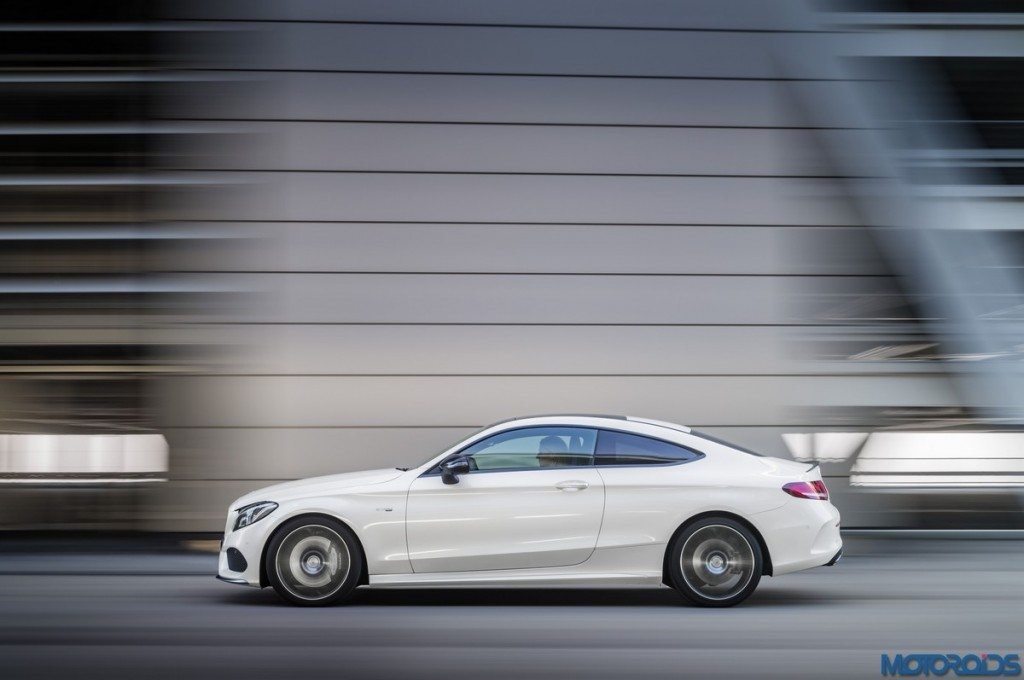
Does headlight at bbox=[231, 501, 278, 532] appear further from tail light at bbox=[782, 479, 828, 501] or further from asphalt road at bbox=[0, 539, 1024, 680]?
tail light at bbox=[782, 479, 828, 501]

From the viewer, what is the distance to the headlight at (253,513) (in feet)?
23.8

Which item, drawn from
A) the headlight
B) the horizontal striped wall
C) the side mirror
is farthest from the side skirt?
the horizontal striped wall

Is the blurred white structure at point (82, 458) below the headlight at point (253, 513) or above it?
above

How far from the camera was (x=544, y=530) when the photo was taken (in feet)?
23.4

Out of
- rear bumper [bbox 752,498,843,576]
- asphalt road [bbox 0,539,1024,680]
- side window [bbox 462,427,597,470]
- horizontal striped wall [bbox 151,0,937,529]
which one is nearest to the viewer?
asphalt road [bbox 0,539,1024,680]

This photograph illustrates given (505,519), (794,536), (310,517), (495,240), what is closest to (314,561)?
(310,517)

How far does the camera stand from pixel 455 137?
1138cm

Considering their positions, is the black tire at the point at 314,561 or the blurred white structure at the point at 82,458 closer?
the black tire at the point at 314,561

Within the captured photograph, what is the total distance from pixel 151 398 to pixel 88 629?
4.78 meters

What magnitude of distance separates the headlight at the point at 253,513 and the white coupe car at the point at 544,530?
Result: 0.4 inches

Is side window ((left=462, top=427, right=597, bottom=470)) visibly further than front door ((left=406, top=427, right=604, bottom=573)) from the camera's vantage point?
Yes

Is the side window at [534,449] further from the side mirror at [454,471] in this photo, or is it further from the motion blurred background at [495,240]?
the motion blurred background at [495,240]

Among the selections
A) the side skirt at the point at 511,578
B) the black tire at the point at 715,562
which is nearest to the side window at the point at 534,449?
the side skirt at the point at 511,578

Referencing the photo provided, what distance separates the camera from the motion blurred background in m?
11.1
